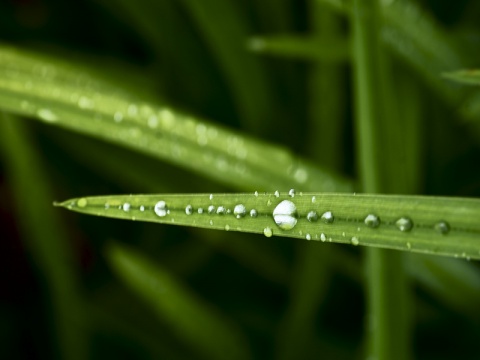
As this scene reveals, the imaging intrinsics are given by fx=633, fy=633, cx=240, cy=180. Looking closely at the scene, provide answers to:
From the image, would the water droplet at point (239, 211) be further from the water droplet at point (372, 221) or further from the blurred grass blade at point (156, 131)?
the blurred grass blade at point (156, 131)

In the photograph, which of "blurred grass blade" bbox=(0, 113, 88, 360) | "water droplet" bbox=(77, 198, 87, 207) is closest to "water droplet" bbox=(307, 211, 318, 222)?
"water droplet" bbox=(77, 198, 87, 207)

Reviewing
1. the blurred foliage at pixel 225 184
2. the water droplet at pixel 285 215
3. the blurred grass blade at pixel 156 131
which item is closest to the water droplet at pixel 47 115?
the blurred grass blade at pixel 156 131

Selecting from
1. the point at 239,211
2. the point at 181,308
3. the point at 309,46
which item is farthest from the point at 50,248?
the point at 239,211

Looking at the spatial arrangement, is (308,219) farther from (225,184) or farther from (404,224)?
(225,184)

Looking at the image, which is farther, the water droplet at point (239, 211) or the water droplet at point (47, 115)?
the water droplet at point (47, 115)

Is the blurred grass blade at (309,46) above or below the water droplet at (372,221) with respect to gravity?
above

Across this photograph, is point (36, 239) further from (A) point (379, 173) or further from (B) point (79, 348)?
(A) point (379, 173)

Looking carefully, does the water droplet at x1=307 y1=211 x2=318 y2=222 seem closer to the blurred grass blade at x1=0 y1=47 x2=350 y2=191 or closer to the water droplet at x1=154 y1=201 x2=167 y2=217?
the water droplet at x1=154 y1=201 x2=167 y2=217
